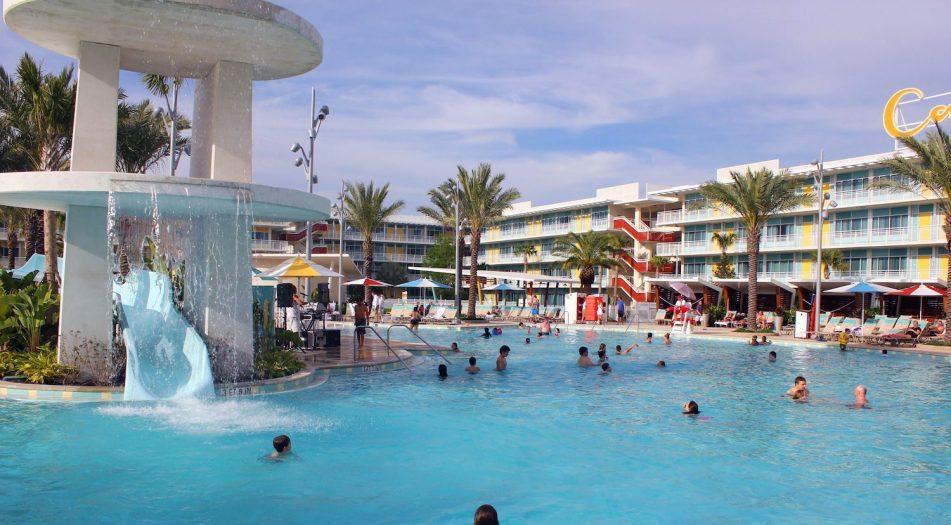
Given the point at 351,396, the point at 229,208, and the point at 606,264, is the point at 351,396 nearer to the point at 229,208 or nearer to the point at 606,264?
the point at 229,208

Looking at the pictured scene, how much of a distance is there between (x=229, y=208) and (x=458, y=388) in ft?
19.3

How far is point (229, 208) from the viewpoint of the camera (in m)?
12.4

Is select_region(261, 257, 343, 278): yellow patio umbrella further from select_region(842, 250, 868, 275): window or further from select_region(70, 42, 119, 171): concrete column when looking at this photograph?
select_region(842, 250, 868, 275): window

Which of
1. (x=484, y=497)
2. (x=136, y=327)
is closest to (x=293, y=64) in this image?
(x=136, y=327)

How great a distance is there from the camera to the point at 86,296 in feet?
39.7

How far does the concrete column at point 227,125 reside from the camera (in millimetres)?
12805

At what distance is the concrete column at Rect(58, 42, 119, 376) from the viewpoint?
11898 mm

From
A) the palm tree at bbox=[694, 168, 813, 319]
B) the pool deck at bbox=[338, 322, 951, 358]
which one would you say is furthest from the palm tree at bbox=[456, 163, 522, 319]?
the palm tree at bbox=[694, 168, 813, 319]

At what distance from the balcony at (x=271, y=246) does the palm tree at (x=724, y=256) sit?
1676 inches

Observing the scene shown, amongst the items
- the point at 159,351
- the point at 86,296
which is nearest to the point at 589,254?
the point at 159,351

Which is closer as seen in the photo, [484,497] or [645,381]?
[484,497]

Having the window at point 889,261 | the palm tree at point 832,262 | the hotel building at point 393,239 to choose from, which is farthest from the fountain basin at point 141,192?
the hotel building at point 393,239

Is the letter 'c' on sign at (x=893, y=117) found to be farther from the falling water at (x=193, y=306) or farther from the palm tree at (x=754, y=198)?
the falling water at (x=193, y=306)

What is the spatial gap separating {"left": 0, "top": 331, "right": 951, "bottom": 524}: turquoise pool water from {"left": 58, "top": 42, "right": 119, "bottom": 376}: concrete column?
4.24 feet
